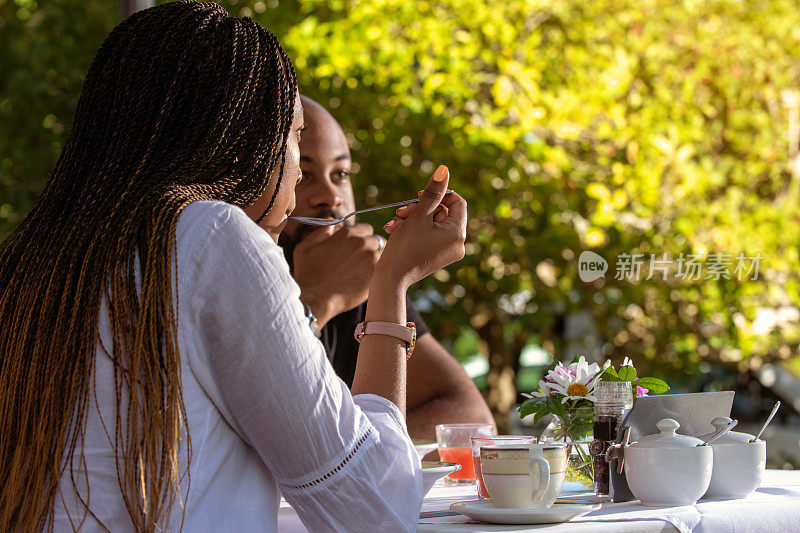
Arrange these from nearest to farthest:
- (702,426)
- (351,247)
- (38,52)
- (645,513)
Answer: (645,513)
(702,426)
(351,247)
(38,52)

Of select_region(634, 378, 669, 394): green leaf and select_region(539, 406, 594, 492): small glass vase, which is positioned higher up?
select_region(634, 378, 669, 394): green leaf

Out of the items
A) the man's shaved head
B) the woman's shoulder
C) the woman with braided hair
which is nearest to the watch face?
the woman with braided hair

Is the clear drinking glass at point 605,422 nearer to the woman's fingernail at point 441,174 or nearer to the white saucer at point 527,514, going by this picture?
the white saucer at point 527,514

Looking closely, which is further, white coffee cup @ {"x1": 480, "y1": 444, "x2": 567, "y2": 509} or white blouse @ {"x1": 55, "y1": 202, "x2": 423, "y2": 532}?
white coffee cup @ {"x1": 480, "y1": 444, "x2": 567, "y2": 509}

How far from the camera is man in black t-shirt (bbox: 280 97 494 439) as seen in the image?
2.06 metres

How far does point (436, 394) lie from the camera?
2406mm

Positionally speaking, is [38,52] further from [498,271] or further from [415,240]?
[415,240]

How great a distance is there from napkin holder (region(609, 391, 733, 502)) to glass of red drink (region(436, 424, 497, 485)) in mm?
385

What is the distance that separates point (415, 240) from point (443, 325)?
240cm

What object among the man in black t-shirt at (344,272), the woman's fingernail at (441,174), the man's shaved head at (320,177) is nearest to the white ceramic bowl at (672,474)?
the woman's fingernail at (441,174)

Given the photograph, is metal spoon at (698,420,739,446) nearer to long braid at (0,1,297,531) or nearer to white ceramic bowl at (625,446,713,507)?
white ceramic bowl at (625,446,713,507)

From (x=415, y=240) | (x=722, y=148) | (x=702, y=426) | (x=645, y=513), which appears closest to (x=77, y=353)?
(x=415, y=240)

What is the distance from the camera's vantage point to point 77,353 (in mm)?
1078

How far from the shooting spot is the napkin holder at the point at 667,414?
4.75 feet
